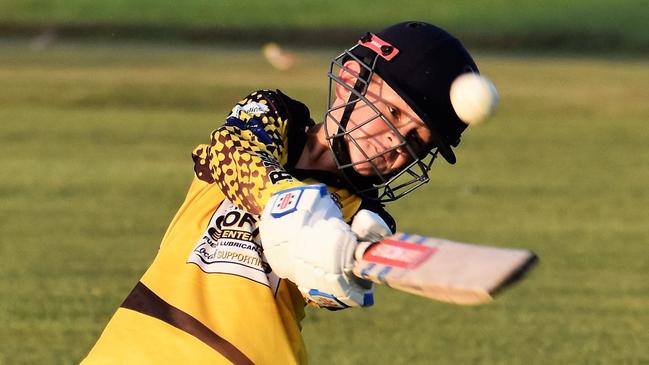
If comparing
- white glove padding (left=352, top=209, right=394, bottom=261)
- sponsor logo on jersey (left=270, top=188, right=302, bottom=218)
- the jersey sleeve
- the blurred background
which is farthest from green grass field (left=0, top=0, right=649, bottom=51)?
white glove padding (left=352, top=209, right=394, bottom=261)

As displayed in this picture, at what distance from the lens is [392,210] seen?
40.9 feet

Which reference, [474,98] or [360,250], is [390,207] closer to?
[474,98]

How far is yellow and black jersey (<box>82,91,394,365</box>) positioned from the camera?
10.9 feet

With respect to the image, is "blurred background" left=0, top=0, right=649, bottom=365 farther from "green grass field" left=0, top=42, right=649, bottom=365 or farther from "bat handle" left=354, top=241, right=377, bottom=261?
"bat handle" left=354, top=241, right=377, bottom=261

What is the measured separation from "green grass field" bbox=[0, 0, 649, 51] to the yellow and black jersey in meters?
38.1

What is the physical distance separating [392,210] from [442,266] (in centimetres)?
994

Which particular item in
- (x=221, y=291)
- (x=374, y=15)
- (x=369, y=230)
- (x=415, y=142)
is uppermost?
(x=369, y=230)

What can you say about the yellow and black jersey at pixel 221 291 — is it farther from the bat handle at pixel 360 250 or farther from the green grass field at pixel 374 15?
the green grass field at pixel 374 15

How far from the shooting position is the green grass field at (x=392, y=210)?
311 inches

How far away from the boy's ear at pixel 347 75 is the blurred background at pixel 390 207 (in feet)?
13.3

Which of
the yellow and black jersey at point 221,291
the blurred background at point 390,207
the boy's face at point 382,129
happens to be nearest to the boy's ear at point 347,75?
the boy's face at point 382,129

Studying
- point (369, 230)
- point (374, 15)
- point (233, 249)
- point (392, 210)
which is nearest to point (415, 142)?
point (233, 249)

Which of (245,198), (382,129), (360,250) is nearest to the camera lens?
(360,250)

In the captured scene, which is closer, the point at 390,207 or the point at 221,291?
the point at 221,291
